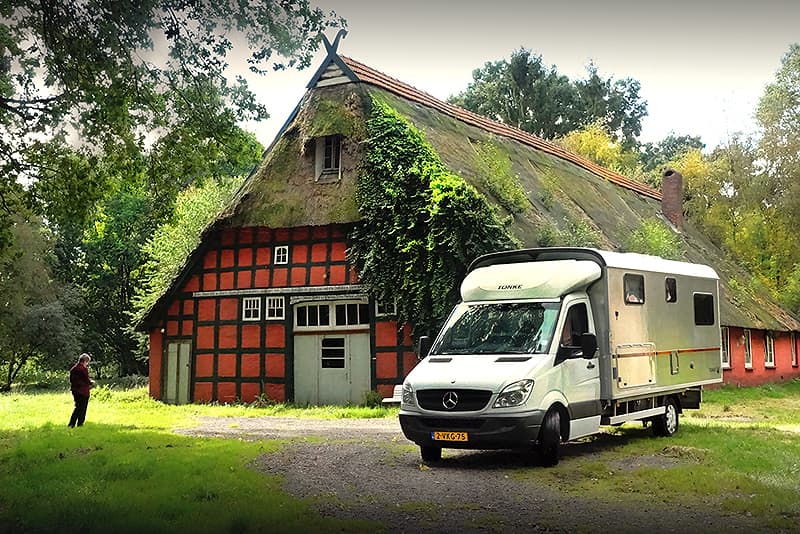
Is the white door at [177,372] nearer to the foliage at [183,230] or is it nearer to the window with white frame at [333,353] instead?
the window with white frame at [333,353]

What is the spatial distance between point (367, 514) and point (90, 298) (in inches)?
1524

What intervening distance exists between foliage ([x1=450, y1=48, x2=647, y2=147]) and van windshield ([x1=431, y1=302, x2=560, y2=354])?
114ft

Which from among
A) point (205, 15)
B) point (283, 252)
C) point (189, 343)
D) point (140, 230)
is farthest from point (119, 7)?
point (140, 230)

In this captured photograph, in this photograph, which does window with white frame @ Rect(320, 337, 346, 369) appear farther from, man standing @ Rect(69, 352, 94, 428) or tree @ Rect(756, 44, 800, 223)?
tree @ Rect(756, 44, 800, 223)

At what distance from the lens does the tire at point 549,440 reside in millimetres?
10203

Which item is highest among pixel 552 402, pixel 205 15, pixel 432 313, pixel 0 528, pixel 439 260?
pixel 205 15

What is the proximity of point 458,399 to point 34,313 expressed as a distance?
32.0m

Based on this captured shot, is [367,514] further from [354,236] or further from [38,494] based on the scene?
[354,236]

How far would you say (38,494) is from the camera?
28.6 ft

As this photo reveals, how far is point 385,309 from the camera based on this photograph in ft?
66.3

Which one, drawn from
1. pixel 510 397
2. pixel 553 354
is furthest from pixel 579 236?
pixel 510 397

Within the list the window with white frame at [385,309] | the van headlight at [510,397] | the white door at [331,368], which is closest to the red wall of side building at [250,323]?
the window with white frame at [385,309]

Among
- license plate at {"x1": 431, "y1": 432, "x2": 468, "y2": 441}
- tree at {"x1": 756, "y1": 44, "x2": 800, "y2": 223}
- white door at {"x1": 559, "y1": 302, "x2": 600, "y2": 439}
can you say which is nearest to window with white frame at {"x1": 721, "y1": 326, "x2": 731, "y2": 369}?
tree at {"x1": 756, "y1": 44, "x2": 800, "y2": 223}

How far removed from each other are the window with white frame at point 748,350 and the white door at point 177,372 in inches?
665
